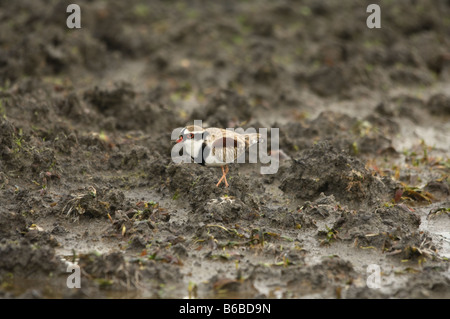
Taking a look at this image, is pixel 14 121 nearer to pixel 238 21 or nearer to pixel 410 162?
pixel 410 162

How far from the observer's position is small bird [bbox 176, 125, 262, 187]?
6.30m

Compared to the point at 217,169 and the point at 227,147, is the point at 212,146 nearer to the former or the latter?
the point at 227,147

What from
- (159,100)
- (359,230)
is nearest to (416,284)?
(359,230)

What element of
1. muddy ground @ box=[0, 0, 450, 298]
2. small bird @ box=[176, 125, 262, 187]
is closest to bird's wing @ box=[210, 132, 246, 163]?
small bird @ box=[176, 125, 262, 187]

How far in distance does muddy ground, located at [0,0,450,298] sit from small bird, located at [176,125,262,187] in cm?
25

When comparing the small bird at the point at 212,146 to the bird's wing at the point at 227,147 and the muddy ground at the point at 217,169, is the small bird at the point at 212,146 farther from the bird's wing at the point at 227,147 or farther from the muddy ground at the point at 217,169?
the muddy ground at the point at 217,169

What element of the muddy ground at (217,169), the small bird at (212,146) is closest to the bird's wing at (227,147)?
the small bird at (212,146)

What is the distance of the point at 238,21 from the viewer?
13.7m

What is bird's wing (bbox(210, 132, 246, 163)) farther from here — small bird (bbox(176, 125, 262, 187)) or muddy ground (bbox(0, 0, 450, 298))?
muddy ground (bbox(0, 0, 450, 298))

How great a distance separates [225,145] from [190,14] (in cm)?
791

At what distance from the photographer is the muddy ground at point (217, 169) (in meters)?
5.32

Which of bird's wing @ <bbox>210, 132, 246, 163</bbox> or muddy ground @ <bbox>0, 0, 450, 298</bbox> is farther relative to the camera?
bird's wing @ <bbox>210, 132, 246, 163</bbox>

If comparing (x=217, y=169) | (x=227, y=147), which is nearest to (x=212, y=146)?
(x=227, y=147)
